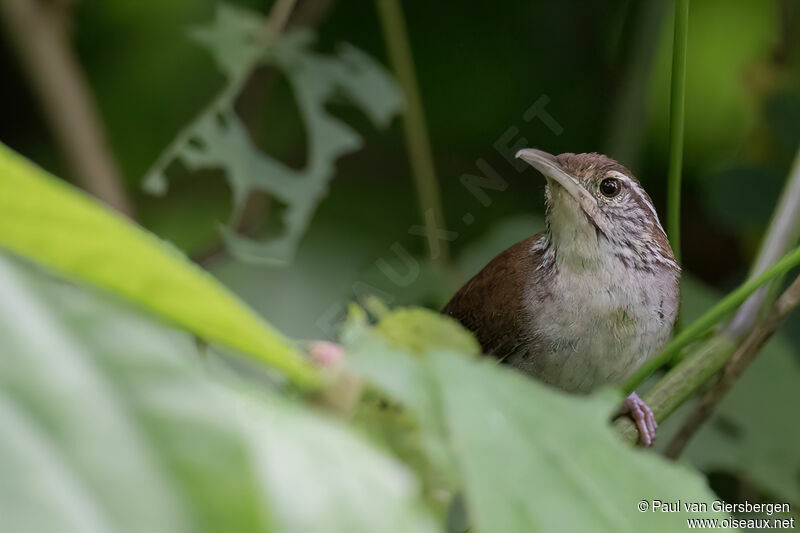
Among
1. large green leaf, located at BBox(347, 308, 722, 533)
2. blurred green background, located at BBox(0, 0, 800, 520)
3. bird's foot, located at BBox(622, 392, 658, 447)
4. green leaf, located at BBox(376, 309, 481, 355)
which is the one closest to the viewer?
large green leaf, located at BBox(347, 308, 722, 533)

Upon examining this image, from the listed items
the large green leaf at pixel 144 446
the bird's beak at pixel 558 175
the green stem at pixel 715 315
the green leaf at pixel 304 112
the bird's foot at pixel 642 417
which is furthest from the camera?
the green leaf at pixel 304 112

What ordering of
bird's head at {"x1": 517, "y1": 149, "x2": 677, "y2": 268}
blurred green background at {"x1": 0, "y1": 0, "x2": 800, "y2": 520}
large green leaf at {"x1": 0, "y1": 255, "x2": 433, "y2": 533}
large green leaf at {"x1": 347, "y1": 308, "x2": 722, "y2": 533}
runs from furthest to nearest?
blurred green background at {"x1": 0, "y1": 0, "x2": 800, "y2": 520}, bird's head at {"x1": 517, "y1": 149, "x2": 677, "y2": 268}, large green leaf at {"x1": 347, "y1": 308, "x2": 722, "y2": 533}, large green leaf at {"x1": 0, "y1": 255, "x2": 433, "y2": 533}

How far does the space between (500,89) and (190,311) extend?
297 cm

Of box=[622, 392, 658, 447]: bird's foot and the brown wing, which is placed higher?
box=[622, 392, 658, 447]: bird's foot

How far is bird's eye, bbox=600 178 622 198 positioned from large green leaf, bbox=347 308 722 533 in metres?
1.75

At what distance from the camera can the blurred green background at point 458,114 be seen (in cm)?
300

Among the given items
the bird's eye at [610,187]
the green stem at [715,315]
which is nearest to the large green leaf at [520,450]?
the green stem at [715,315]

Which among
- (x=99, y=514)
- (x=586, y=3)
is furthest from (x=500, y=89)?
(x=99, y=514)

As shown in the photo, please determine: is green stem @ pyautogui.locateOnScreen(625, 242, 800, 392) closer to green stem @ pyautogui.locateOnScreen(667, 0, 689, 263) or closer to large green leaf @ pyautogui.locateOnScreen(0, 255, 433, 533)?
green stem @ pyautogui.locateOnScreen(667, 0, 689, 263)

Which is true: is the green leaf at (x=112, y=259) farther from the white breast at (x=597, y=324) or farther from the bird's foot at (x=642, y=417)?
the white breast at (x=597, y=324)

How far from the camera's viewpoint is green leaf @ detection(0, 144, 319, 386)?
22.0 inches

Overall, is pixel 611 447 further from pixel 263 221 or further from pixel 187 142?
pixel 263 221

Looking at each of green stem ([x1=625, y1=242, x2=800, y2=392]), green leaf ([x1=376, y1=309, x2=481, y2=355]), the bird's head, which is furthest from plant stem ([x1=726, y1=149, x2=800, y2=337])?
green leaf ([x1=376, y1=309, x2=481, y2=355])

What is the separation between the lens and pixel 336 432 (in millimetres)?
575
